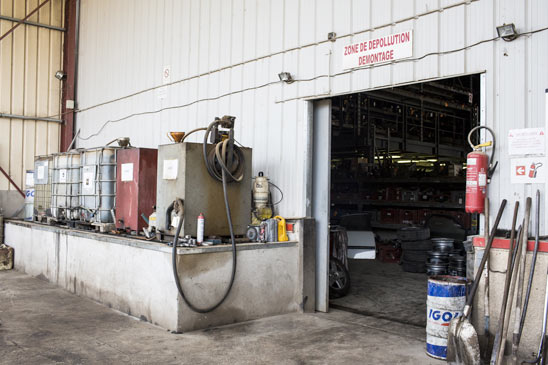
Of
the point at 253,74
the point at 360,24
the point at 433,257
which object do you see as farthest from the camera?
the point at 433,257

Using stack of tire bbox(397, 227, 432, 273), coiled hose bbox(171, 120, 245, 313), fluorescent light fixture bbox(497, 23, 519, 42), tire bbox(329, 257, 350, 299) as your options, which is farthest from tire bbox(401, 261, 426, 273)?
fluorescent light fixture bbox(497, 23, 519, 42)

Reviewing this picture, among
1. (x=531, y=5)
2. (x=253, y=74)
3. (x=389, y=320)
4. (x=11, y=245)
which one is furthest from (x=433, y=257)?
(x=11, y=245)

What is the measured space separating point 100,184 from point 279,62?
9.75 feet

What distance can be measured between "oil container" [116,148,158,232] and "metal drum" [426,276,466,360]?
3666 mm

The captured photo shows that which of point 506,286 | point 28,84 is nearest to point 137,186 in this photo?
point 506,286

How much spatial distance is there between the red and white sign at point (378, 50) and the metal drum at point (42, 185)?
5.47 metres

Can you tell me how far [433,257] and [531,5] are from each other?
4706mm

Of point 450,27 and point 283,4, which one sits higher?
point 283,4

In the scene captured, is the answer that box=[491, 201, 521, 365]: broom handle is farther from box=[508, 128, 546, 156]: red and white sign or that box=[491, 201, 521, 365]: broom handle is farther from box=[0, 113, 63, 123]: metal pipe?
box=[0, 113, 63, 123]: metal pipe

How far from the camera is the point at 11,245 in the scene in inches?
366

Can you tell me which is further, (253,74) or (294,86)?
(253,74)

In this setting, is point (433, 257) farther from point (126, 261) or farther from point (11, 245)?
point (11, 245)

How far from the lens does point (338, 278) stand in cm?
693

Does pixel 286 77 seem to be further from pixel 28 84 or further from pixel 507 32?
pixel 28 84
